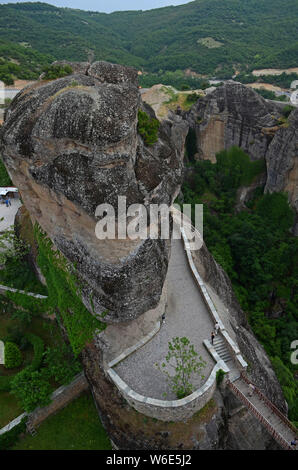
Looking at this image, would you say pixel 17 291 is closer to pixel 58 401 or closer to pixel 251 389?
pixel 58 401

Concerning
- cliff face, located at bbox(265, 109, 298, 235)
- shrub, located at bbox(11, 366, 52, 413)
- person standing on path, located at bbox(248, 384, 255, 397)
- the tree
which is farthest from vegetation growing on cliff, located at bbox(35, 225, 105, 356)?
cliff face, located at bbox(265, 109, 298, 235)

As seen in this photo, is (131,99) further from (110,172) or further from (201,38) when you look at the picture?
(201,38)

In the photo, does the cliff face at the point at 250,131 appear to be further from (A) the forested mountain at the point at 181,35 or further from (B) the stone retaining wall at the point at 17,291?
(A) the forested mountain at the point at 181,35

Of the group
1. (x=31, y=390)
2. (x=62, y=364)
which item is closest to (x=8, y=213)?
(x=62, y=364)

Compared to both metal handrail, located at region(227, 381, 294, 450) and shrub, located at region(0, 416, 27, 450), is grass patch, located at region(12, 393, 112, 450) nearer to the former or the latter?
shrub, located at region(0, 416, 27, 450)

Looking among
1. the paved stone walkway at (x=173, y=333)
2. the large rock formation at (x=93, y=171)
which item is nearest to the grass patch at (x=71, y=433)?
the paved stone walkway at (x=173, y=333)
